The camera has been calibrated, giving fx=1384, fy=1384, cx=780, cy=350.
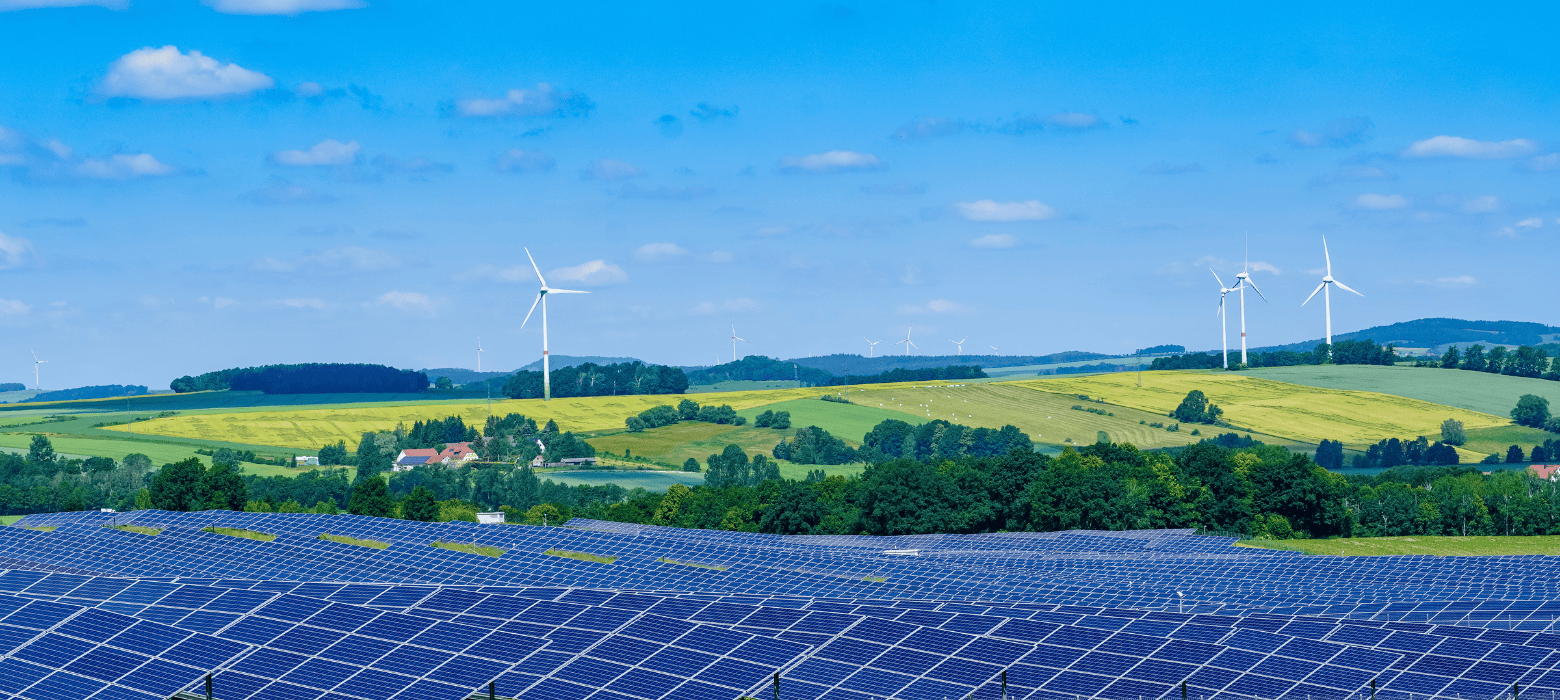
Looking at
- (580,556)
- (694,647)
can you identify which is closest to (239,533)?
(580,556)

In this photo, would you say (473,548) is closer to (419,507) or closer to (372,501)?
(419,507)

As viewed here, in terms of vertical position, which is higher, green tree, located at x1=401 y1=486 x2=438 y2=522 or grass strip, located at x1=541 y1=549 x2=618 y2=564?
grass strip, located at x1=541 y1=549 x2=618 y2=564

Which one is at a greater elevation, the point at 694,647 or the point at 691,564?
the point at 694,647

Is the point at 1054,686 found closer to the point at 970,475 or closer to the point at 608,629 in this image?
the point at 608,629

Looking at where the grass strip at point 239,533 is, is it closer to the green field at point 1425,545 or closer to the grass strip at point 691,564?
the grass strip at point 691,564

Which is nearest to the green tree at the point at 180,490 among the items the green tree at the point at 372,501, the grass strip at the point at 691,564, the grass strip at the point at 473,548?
the green tree at the point at 372,501

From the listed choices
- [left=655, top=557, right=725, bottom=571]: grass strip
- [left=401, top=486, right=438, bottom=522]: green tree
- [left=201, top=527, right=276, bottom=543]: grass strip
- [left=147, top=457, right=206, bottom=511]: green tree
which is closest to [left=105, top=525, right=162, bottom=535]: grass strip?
[left=201, top=527, right=276, bottom=543]: grass strip

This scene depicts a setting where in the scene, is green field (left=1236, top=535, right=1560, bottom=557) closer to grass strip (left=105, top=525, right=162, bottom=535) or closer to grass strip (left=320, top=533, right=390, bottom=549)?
grass strip (left=320, top=533, right=390, bottom=549)
